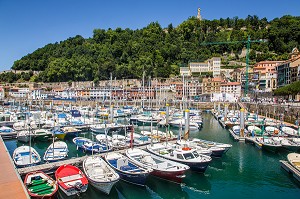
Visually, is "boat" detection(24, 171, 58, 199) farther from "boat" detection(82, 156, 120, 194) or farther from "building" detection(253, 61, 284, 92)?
"building" detection(253, 61, 284, 92)

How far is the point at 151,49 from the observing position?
113 metres

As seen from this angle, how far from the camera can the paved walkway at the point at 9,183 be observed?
41.2 feet

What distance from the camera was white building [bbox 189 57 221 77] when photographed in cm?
10400

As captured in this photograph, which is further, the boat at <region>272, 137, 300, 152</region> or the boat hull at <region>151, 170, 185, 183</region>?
the boat at <region>272, 137, 300, 152</region>

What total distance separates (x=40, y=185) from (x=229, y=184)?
39.8 ft

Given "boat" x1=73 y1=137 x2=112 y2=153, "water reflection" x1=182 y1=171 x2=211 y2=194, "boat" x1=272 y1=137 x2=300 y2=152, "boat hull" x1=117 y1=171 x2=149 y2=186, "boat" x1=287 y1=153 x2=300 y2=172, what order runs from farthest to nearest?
1. "boat" x1=272 y1=137 x2=300 y2=152
2. "boat" x1=73 y1=137 x2=112 y2=153
3. "boat" x1=287 y1=153 x2=300 y2=172
4. "water reflection" x1=182 y1=171 x2=211 y2=194
5. "boat hull" x1=117 y1=171 x2=149 y2=186

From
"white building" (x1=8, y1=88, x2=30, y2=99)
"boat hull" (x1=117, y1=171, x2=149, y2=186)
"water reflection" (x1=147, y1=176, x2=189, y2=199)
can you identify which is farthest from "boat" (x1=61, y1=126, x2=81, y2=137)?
"white building" (x1=8, y1=88, x2=30, y2=99)

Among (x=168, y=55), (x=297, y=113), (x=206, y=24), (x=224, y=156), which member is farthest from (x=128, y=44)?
(x=224, y=156)

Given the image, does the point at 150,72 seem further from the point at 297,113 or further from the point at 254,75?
the point at 297,113

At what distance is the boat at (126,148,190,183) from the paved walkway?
778cm

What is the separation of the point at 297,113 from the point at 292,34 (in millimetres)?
84999

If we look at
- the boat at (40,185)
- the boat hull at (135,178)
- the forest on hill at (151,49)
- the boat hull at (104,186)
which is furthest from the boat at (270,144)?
the forest on hill at (151,49)

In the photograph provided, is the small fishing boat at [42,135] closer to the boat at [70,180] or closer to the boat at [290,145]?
the boat at [70,180]

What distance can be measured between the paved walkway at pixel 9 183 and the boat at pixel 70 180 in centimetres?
239
